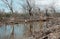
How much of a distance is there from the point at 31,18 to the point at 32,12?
772 mm

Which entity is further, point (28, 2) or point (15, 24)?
point (15, 24)

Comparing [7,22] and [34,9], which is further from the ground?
[34,9]

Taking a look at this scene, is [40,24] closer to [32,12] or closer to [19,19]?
[32,12]

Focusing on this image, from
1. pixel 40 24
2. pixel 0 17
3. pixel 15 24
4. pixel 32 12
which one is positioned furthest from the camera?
pixel 0 17

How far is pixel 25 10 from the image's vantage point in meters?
22.1

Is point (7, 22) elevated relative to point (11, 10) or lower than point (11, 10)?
lower

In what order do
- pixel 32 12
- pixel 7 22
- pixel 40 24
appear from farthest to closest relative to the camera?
pixel 7 22 → pixel 32 12 → pixel 40 24

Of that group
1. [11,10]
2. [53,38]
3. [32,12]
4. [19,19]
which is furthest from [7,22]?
Answer: [53,38]

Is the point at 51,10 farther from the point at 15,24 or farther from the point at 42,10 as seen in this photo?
the point at 15,24

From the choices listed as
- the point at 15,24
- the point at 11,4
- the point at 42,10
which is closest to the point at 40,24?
the point at 42,10

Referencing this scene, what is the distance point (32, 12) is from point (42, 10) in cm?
175

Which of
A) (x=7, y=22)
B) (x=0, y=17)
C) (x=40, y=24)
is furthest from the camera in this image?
(x=0, y=17)

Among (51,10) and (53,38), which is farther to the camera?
(51,10)

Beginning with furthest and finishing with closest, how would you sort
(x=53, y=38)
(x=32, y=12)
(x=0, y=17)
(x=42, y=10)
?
(x=0, y=17) → (x=32, y=12) → (x=42, y=10) → (x=53, y=38)
